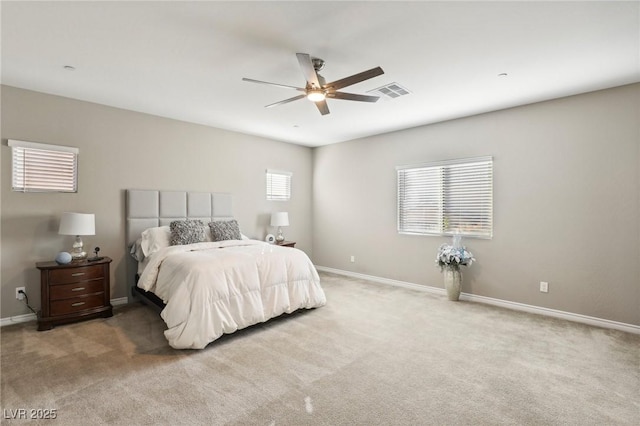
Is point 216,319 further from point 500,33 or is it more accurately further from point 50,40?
point 500,33

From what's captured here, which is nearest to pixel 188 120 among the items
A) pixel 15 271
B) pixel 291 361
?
pixel 15 271

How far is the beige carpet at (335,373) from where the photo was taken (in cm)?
199

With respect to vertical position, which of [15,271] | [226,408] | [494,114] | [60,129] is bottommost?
[226,408]

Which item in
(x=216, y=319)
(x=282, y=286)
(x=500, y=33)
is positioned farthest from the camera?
(x=282, y=286)

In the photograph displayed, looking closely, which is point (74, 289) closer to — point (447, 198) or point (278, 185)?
point (278, 185)

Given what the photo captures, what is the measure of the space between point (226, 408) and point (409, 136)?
15.2 feet

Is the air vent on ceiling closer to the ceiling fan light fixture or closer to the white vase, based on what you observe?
the ceiling fan light fixture

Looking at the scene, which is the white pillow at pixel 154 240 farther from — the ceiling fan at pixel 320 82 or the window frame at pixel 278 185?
the ceiling fan at pixel 320 82

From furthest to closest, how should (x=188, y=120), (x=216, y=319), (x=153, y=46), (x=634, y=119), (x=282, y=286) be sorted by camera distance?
(x=188, y=120) < (x=282, y=286) < (x=634, y=119) < (x=216, y=319) < (x=153, y=46)

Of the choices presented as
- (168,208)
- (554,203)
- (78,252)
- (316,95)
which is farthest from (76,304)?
(554,203)

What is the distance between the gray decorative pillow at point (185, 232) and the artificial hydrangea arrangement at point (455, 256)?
11.3 ft

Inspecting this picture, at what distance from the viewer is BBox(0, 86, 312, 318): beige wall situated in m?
3.53

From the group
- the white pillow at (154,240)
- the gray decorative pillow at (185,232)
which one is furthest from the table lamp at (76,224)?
the gray decorative pillow at (185,232)

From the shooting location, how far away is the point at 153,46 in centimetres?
266
